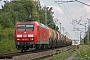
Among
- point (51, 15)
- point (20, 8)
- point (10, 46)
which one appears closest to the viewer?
point (10, 46)

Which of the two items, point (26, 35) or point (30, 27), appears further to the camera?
point (30, 27)

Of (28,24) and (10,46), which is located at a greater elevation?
(28,24)

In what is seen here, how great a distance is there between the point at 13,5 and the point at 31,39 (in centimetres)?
6146

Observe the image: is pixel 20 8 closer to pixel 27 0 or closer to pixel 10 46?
pixel 27 0

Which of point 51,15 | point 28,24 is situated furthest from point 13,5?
point 28,24

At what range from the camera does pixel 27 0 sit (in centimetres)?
8869

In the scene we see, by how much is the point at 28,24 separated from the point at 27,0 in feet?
198

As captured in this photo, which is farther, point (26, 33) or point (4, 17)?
point (4, 17)

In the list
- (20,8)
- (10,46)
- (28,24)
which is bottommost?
(10,46)

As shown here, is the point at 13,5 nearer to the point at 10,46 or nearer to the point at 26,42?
the point at 10,46

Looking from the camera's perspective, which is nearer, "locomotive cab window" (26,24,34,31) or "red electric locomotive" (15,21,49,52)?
A: "red electric locomotive" (15,21,49,52)

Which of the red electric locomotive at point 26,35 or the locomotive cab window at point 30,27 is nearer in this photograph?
the red electric locomotive at point 26,35

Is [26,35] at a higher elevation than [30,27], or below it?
below

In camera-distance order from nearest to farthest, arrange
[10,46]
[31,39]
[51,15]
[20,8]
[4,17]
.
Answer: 1. [31,39]
2. [10,46]
3. [4,17]
4. [20,8]
5. [51,15]
